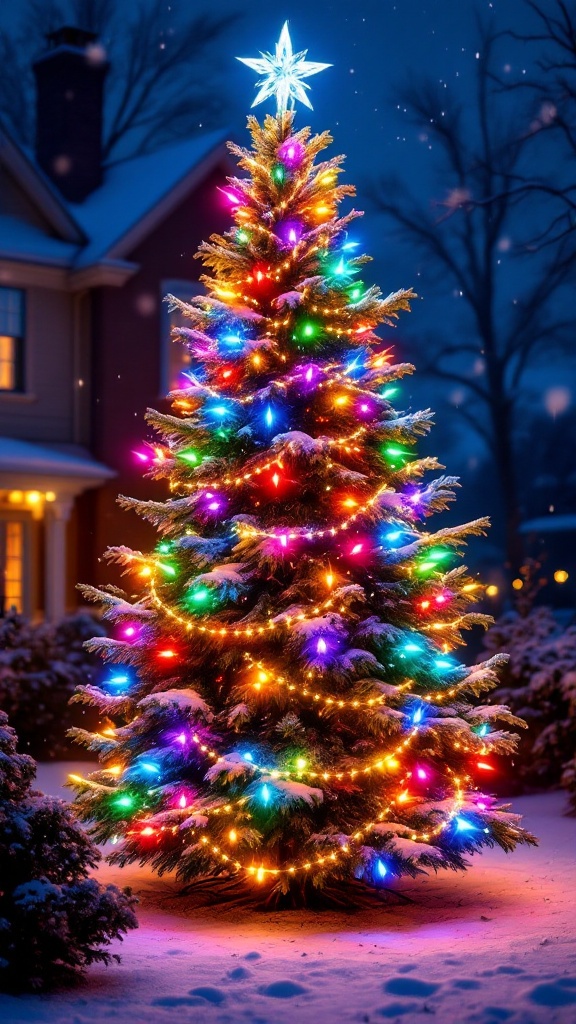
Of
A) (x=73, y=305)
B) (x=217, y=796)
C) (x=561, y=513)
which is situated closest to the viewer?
(x=217, y=796)

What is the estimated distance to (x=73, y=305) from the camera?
21578 millimetres

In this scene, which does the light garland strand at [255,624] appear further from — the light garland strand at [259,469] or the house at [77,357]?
the house at [77,357]

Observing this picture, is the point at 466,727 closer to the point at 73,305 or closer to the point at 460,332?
the point at 73,305

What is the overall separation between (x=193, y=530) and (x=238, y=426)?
2.52 feet

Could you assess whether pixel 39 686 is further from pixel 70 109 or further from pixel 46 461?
pixel 70 109

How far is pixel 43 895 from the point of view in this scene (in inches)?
223

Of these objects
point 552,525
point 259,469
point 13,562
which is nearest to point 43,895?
point 259,469

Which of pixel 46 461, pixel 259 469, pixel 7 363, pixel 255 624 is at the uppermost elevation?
pixel 7 363

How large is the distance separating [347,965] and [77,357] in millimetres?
16348

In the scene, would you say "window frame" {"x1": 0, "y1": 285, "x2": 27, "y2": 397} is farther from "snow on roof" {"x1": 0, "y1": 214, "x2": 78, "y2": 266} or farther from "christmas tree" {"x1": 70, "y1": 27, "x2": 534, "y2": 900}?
"christmas tree" {"x1": 70, "y1": 27, "x2": 534, "y2": 900}

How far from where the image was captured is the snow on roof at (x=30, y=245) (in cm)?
2047

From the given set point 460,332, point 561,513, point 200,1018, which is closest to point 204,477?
point 200,1018

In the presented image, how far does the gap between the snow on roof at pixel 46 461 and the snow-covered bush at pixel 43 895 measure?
13.8 metres

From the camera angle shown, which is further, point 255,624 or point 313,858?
point 255,624
